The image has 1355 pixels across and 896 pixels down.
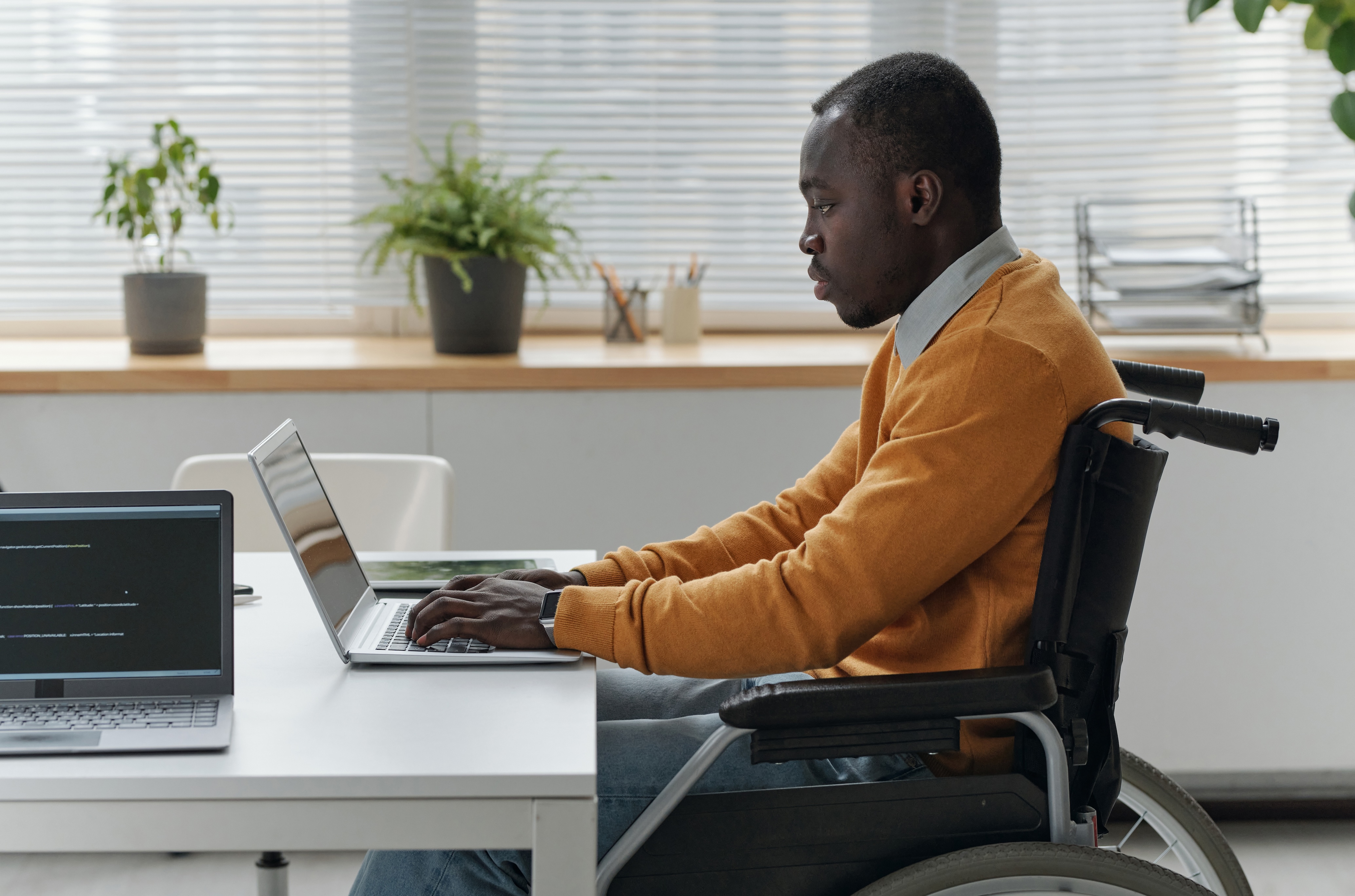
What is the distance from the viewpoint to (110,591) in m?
1.03

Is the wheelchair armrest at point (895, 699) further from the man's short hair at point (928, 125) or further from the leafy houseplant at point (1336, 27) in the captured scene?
the leafy houseplant at point (1336, 27)

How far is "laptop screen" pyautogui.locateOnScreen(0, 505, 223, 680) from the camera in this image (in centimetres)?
102

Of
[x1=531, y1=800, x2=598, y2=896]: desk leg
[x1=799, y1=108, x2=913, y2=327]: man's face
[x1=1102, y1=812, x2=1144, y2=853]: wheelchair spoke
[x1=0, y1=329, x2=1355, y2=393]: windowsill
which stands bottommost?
[x1=1102, y1=812, x2=1144, y2=853]: wheelchair spoke

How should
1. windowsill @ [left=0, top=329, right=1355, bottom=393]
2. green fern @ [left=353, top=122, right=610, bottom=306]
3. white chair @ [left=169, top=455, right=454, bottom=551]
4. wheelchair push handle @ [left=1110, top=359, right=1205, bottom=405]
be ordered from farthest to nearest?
green fern @ [left=353, top=122, right=610, bottom=306] → windowsill @ [left=0, top=329, right=1355, bottom=393] → white chair @ [left=169, top=455, right=454, bottom=551] → wheelchair push handle @ [left=1110, top=359, right=1205, bottom=405]

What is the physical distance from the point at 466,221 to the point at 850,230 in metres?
1.32

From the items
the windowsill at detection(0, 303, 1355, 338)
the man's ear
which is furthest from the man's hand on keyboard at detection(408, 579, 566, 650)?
the windowsill at detection(0, 303, 1355, 338)

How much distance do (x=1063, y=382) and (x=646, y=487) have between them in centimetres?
133

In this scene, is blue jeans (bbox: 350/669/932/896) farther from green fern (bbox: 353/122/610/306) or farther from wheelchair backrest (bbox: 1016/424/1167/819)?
green fern (bbox: 353/122/610/306)

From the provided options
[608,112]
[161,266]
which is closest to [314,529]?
[161,266]

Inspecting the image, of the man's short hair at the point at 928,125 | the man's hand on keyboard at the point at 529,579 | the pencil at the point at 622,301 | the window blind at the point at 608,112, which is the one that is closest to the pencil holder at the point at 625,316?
the pencil at the point at 622,301

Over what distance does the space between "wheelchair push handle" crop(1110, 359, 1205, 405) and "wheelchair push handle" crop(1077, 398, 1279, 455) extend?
0.19 meters

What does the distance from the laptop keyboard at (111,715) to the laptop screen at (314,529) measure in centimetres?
17

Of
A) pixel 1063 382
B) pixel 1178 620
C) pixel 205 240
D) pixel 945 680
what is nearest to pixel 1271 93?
pixel 1178 620

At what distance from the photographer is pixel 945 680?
1057 millimetres
